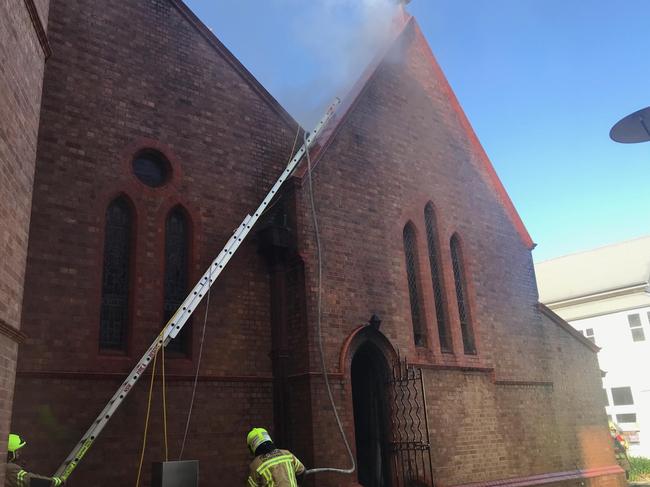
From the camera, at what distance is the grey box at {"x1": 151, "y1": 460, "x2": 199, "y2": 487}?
711cm

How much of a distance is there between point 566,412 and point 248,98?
9735 millimetres

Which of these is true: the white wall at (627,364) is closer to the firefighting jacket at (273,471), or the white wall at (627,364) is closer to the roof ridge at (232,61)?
the roof ridge at (232,61)

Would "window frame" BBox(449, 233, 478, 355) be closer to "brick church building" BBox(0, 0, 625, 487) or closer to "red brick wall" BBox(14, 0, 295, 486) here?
"brick church building" BBox(0, 0, 625, 487)

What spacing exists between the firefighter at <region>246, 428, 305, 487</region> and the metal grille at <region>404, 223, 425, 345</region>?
21.4 ft

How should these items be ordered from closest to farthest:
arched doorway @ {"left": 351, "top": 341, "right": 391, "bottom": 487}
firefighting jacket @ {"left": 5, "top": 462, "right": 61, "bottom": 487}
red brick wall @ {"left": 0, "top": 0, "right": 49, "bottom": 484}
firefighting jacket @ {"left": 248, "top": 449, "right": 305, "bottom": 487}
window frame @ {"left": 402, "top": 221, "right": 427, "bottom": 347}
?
firefighting jacket @ {"left": 248, "top": 449, "right": 305, "bottom": 487} < red brick wall @ {"left": 0, "top": 0, "right": 49, "bottom": 484} < firefighting jacket @ {"left": 5, "top": 462, "right": 61, "bottom": 487} < arched doorway @ {"left": 351, "top": 341, "right": 391, "bottom": 487} < window frame @ {"left": 402, "top": 221, "right": 427, "bottom": 347}

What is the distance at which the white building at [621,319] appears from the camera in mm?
27531

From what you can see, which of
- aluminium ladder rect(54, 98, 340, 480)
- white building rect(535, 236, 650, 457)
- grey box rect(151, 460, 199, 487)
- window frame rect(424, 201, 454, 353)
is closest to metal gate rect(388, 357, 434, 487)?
window frame rect(424, 201, 454, 353)

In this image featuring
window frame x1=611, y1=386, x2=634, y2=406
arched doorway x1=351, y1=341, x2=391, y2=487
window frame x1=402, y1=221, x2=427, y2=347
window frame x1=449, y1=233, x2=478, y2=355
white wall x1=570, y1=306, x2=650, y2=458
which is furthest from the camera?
window frame x1=611, y1=386, x2=634, y2=406

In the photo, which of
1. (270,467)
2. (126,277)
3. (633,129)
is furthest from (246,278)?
(633,129)

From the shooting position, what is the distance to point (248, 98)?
1141 centimetres

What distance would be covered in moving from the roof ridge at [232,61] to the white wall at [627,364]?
23328mm

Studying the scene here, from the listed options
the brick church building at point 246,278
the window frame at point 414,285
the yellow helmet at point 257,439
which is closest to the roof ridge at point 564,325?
the brick church building at point 246,278

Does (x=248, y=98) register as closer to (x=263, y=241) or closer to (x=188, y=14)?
(x=188, y=14)

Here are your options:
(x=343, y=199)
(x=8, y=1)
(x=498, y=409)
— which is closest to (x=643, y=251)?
(x=498, y=409)
